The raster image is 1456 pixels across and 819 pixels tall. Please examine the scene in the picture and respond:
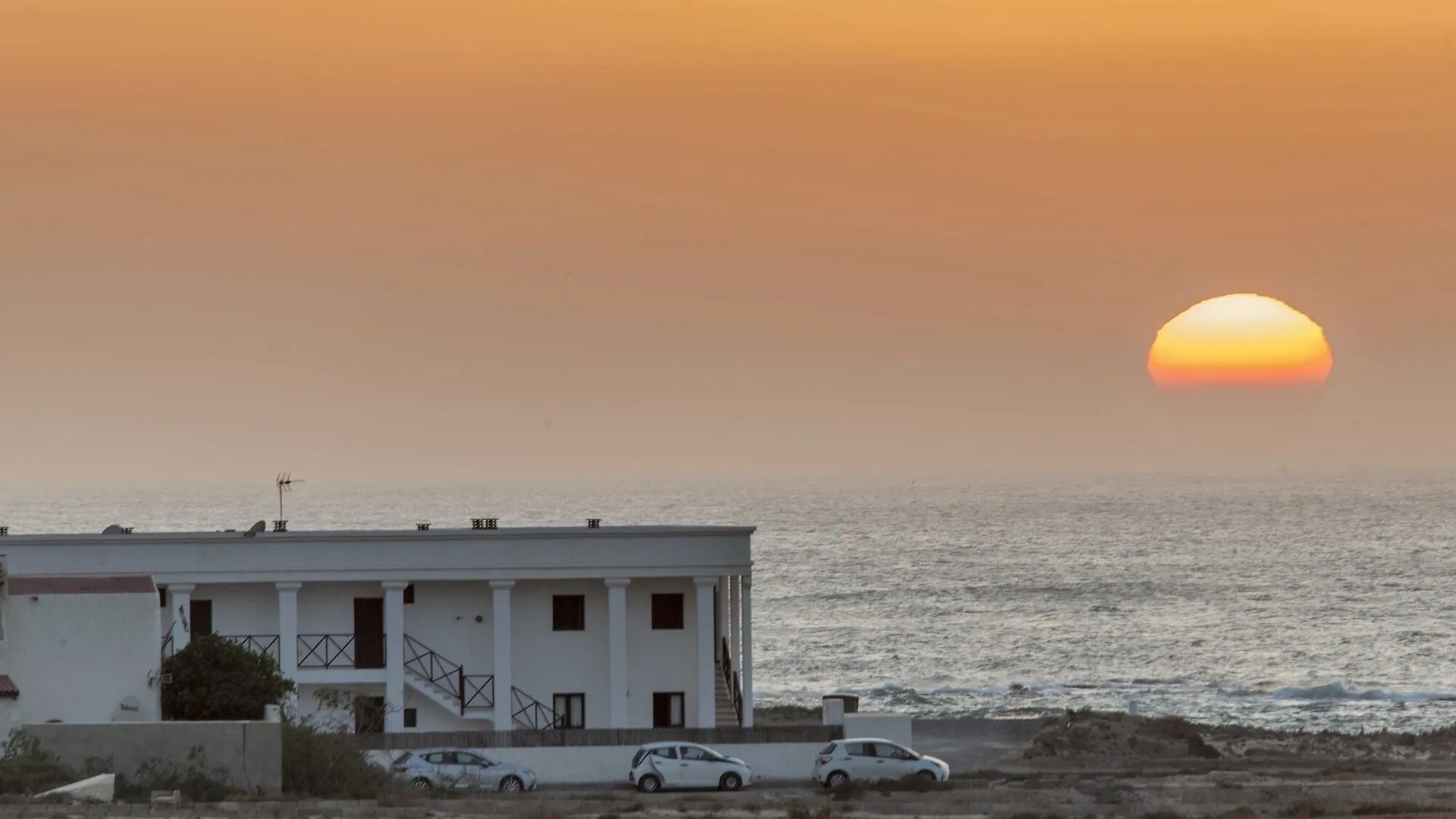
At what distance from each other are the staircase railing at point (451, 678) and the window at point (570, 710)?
164 centimetres

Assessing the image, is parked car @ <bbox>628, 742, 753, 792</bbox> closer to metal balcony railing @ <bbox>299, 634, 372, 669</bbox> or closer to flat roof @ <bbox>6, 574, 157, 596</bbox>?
metal balcony railing @ <bbox>299, 634, 372, 669</bbox>

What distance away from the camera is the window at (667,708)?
50281 millimetres

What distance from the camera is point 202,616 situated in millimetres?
49562

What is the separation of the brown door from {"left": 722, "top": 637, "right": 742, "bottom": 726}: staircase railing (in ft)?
29.1

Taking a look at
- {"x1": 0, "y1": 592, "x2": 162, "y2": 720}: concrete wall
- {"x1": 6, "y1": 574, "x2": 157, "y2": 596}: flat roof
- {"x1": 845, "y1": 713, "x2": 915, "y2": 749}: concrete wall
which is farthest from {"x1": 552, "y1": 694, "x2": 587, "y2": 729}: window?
{"x1": 6, "y1": 574, "x2": 157, "y2": 596}: flat roof

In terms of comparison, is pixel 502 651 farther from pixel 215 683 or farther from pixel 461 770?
pixel 215 683

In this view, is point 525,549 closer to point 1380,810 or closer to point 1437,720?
point 1380,810

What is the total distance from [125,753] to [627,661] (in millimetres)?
16428

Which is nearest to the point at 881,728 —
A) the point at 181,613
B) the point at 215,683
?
the point at 215,683

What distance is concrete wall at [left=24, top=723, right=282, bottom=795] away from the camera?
35.6 metres

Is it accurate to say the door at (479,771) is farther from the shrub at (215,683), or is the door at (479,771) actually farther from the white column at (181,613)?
the white column at (181,613)

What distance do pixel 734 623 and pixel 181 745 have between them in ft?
65.6

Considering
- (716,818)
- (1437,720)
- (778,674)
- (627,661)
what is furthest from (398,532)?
(778,674)

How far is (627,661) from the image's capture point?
165 ft
